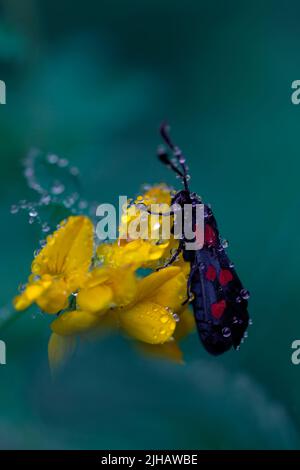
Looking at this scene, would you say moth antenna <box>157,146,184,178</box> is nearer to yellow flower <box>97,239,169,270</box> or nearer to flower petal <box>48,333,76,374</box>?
yellow flower <box>97,239,169,270</box>

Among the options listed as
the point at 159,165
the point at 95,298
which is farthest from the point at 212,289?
the point at 159,165


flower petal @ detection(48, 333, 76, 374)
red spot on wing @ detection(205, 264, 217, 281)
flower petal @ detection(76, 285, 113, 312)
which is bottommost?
flower petal @ detection(48, 333, 76, 374)

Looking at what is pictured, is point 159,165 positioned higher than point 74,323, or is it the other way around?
point 159,165

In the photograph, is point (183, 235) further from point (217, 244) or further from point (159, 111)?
point (159, 111)

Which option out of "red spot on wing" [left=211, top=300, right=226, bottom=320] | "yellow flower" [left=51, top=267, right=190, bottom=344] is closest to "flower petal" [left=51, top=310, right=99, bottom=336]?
"yellow flower" [left=51, top=267, right=190, bottom=344]

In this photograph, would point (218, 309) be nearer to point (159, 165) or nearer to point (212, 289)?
point (212, 289)

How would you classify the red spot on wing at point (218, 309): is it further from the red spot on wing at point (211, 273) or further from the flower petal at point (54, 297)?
the flower petal at point (54, 297)

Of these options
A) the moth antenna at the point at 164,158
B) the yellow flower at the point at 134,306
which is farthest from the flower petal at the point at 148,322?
the moth antenna at the point at 164,158

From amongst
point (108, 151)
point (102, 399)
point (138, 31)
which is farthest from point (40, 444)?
point (138, 31)
